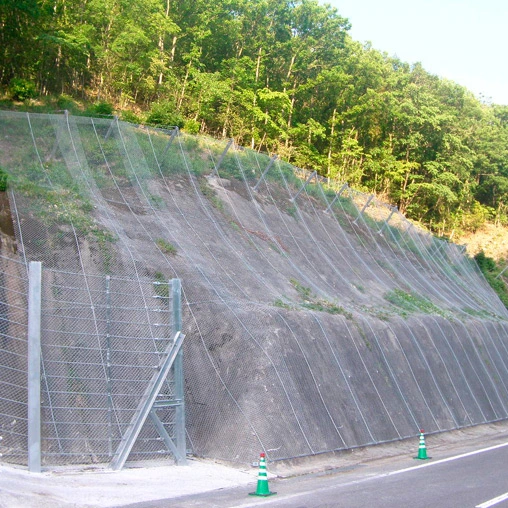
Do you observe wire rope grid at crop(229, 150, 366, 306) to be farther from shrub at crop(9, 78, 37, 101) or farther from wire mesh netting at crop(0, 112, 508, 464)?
shrub at crop(9, 78, 37, 101)

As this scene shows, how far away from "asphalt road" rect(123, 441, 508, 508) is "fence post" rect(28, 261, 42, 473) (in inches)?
72.9

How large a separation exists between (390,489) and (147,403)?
151 inches

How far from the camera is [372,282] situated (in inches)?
952

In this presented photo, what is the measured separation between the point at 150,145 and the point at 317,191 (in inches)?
380

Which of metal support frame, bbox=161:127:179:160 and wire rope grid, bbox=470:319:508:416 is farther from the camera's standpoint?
wire rope grid, bbox=470:319:508:416

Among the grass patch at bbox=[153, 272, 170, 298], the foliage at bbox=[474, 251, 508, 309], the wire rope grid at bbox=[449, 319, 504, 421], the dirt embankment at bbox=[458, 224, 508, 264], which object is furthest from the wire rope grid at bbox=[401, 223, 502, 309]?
the grass patch at bbox=[153, 272, 170, 298]

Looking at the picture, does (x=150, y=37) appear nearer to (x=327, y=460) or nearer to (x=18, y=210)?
(x=18, y=210)

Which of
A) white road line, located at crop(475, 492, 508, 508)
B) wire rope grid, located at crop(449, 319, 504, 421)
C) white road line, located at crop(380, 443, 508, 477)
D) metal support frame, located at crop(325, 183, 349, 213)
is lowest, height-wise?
white road line, located at crop(475, 492, 508, 508)

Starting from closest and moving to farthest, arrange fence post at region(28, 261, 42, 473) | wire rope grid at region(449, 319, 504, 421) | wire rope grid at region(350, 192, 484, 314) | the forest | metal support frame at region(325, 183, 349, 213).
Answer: fence post at region(28, 261, 42, 473), wire rope grid at region(449, 319, 504, 421), wire rope grid at region(350, 192, 484, 314), metal support frame at region(325, 183, 349, 213), the forest

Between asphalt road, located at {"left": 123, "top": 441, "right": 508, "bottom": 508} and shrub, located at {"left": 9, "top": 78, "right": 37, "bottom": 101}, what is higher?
shrub, located at {"left": 9, "top": 78, "right": 37, "bottom": 101}

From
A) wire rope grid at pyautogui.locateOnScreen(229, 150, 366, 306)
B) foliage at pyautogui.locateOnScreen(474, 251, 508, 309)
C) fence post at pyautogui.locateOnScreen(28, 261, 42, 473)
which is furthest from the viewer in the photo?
foliage at pyautogui.locateOnScreen(474, 251, 508, 309)

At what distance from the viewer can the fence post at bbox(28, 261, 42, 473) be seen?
857cm

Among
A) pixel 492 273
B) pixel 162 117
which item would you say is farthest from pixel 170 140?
pixel 492 273

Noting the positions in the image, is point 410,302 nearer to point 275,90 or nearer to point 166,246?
point 166,246
